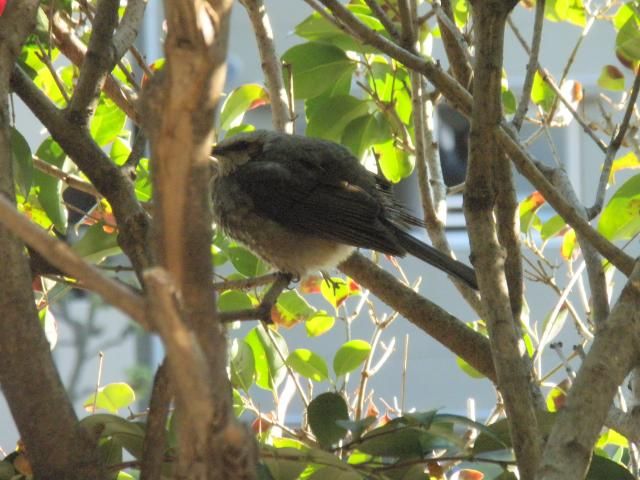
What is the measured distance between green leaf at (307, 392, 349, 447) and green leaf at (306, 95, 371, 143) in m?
0.92

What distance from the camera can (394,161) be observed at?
2.32 meters

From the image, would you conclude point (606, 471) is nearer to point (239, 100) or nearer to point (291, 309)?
point (291, 309)

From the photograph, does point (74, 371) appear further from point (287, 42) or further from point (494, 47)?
point (494, 47)

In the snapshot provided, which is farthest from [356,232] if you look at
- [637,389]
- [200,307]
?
[200,307]

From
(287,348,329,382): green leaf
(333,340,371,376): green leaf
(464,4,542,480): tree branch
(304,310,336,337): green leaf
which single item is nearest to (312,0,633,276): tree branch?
(464,4,542,480): tree branch

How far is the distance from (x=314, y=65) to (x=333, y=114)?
107 millimetres

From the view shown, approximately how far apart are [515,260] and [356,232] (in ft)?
2.31

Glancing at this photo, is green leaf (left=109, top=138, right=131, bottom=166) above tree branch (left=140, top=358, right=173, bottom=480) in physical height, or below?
above

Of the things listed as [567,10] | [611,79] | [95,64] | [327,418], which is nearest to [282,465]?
[327,418]

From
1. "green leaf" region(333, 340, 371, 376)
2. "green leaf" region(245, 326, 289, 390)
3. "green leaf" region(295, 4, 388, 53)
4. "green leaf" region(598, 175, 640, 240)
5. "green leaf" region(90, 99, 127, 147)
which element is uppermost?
"green leaf" region(295, 4, 388, 53)

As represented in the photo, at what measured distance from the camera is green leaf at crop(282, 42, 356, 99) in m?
1.90

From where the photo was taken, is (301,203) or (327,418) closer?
(327,418)

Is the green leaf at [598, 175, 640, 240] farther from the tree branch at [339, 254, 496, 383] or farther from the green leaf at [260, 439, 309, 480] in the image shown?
the green leaf at [260, 439, 309, 480]

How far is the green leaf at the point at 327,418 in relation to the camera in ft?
3.66
